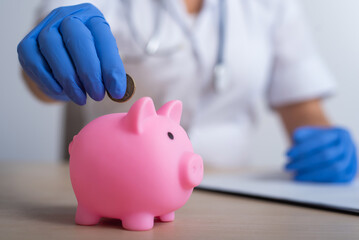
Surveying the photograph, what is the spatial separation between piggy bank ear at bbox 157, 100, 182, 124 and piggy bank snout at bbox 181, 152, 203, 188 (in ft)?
0.21

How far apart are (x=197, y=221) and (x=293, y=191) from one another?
0.29m

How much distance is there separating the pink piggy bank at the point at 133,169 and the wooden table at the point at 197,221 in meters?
0.02

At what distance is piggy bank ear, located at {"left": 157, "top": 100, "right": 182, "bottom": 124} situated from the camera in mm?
458

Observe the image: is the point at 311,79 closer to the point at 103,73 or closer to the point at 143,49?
the point at 143,49

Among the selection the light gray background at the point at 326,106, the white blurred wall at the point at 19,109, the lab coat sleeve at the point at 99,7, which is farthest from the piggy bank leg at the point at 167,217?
the light gray background at the point at 326,106

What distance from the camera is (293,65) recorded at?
4.37 ft

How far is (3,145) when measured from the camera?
1744 millimetres

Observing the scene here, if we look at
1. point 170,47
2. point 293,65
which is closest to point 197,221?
point 170,47

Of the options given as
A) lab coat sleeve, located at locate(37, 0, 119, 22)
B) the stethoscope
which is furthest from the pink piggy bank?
the stethoscope

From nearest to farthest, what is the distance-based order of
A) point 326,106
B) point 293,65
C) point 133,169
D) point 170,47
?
point 133,169 → point 170,47 → point 293,65 → point 326,106

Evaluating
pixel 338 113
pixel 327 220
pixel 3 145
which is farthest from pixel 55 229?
pixel 338 113

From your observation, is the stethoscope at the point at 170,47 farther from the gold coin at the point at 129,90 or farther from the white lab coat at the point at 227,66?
the gold coin at the point at 129,90

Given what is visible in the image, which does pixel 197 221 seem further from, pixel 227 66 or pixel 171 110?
pixel 227 66

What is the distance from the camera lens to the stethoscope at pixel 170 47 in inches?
42.2
